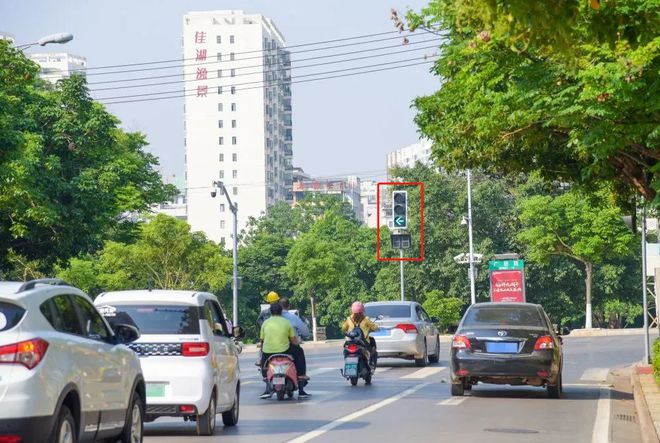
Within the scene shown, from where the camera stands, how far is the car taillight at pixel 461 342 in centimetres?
2197

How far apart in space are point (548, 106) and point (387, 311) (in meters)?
15.5

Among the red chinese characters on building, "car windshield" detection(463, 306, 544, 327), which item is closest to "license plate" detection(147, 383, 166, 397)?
"car windshield" detection(463, 306, 544, 327)

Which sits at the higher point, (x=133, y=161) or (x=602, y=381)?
(x=133, y=161)

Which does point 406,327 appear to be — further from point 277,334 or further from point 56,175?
point 56,175

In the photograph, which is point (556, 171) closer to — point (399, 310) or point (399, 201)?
point (399, 310)

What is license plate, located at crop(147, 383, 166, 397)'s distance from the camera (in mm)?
15266

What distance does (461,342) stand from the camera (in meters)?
22.1

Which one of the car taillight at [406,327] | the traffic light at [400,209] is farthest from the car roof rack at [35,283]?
the traffic light at [400,209]

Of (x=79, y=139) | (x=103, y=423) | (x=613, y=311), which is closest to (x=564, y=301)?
(x=613, y=311)

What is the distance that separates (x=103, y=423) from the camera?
11156 millimetres

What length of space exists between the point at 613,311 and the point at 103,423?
7552 centimetres

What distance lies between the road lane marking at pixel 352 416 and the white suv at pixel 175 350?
→ 1.21m

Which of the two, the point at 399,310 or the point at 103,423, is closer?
the point at 103,423

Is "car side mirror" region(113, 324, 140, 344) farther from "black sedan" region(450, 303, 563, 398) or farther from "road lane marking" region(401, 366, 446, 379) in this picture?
"road lane marking" region(401, 366, 446, 379)
